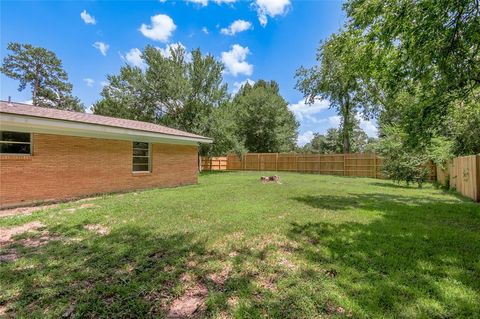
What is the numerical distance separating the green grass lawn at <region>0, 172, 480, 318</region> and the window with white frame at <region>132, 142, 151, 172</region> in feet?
17.8

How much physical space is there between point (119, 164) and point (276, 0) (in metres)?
8.71

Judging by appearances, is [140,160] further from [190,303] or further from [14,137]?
[190,303]

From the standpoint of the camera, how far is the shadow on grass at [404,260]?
8.26ft

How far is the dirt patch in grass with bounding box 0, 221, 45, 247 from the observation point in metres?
4.56

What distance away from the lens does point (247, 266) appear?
3387mm

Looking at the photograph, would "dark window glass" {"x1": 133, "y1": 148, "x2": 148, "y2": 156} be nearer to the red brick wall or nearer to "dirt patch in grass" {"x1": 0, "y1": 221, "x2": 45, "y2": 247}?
the red brick wall

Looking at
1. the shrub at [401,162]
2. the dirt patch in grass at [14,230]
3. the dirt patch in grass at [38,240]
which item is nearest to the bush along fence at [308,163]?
the shrub at [401,162]

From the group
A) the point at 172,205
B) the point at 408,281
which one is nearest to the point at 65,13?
the point at 172,205

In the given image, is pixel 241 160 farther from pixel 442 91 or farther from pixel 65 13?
pixel 442 91

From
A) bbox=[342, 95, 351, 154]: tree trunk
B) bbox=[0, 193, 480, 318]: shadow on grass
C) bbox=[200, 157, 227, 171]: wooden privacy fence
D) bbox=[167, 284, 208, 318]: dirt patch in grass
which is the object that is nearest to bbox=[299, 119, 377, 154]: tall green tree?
bbox=[342, 95, 351, 154]: tree trunk

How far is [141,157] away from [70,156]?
304 cm

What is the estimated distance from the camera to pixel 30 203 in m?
7.76

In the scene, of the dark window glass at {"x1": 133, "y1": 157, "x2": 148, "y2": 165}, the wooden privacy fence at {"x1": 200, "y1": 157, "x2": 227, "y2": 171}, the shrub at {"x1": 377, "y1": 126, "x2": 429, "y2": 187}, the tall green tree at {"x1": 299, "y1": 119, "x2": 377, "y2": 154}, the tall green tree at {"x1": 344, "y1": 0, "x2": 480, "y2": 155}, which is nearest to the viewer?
the tall green tree at {"x1": 344, "y1": 0, "x2": 480, "y2": 155}

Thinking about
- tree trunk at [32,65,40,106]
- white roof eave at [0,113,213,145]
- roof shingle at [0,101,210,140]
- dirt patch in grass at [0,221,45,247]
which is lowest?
dirt patch in grass at [0,221,45,247]
